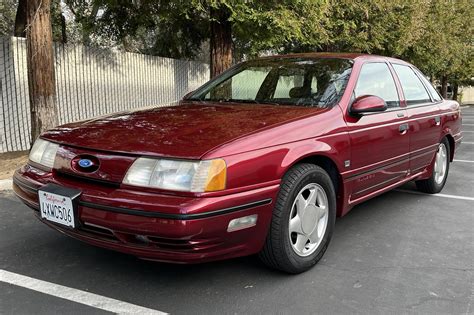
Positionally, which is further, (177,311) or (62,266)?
(62,266)

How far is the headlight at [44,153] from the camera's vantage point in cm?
319

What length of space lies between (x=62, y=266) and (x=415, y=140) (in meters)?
3.41

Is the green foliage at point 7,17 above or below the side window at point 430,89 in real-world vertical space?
above

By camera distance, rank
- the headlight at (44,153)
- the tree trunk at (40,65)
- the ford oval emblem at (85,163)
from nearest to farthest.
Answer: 1. the ford oval emblem at (85,163)
2. the headlight at (44,153)
3. the tree trunk at (40,65)

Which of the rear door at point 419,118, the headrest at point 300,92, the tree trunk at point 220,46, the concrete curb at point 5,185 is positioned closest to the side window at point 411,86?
the rear door at point 419,118

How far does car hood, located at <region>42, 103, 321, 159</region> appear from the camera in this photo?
2785 mm

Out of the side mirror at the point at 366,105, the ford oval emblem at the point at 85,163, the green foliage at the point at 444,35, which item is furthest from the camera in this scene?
the green foliage at the point at 444,35

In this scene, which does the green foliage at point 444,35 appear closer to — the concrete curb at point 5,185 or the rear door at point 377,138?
the rear door at point 377,138

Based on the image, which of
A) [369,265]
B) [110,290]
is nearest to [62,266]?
[110,290]

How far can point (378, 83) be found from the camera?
4297 millimetres

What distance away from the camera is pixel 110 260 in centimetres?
346

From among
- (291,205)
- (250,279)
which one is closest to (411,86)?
(291,205)

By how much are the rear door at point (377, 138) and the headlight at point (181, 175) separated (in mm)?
1430

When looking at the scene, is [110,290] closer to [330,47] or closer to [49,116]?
[49,116]
